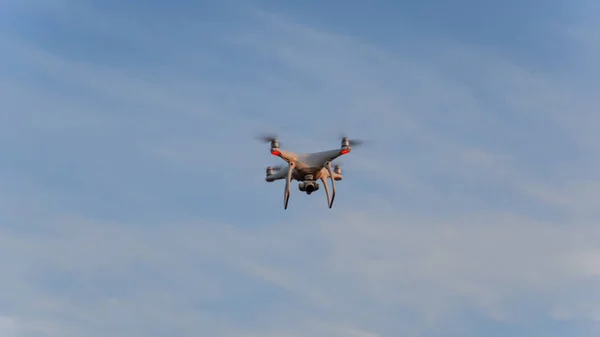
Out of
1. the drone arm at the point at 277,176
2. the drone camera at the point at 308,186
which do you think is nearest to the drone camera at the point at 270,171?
the drone arm at the point at 277,176

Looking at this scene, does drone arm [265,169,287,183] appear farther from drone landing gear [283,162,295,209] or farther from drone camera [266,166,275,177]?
drone landing gear [283,162,295,209]

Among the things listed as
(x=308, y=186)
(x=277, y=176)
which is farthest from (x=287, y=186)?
(x=277, y=176)

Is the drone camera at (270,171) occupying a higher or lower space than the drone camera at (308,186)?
higher

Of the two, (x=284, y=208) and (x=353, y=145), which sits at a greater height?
(x=353, y=145)

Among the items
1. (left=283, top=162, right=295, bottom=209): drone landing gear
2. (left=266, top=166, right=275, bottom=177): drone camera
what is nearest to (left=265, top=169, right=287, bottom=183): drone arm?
(left=266, top=166, right=275, bottom=177): drone camera

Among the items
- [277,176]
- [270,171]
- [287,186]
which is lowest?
[287,186]

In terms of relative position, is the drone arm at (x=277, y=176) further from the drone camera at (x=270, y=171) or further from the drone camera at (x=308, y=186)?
the drone camera at (x=308, y=186)

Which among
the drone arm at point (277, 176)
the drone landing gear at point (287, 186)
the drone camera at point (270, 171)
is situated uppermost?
the drone camera at point (270, 171)

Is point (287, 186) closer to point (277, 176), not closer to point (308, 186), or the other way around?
point (308, 186)

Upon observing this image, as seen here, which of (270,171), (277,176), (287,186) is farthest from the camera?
(270,171)

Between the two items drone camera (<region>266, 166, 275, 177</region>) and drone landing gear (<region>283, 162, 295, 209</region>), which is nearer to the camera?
drone landing gear (<region>283, 162, 295, 209</region>)
